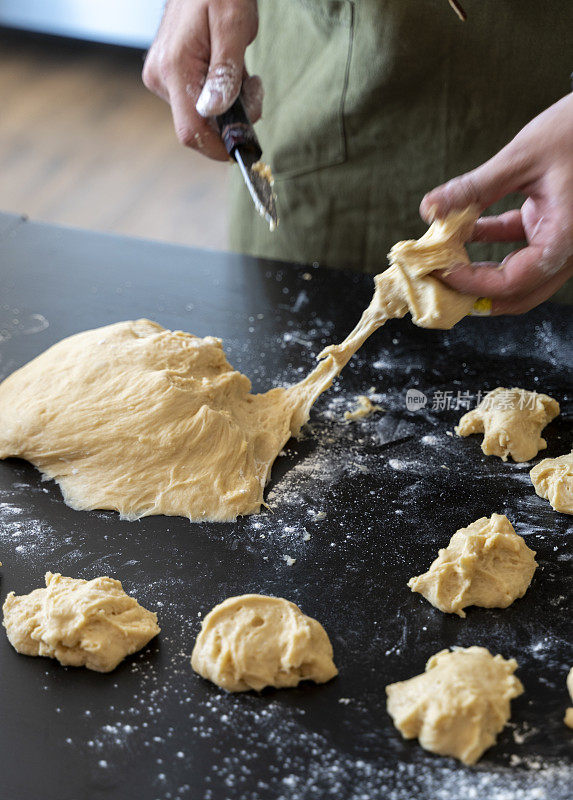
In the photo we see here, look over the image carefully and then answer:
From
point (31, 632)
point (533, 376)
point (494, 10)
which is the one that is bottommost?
point (533, 376)

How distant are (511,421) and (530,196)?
1.53ft

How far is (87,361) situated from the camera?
1.82 metres

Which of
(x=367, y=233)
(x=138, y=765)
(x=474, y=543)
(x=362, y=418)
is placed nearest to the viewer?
(x=138, y=765)

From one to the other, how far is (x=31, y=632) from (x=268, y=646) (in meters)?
0.38

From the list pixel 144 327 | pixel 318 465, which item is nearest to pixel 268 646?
pixel 318 465

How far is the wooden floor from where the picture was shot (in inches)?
175

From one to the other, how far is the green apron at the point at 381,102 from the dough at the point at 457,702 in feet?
4.02

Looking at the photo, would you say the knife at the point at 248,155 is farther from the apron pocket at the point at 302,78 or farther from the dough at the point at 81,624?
the dough at the point at 81,624

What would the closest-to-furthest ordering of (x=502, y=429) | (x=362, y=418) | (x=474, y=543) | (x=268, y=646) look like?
1. (x=268, y=646)
2. (x=474, y=543)
3. (x=502, y=429)
4. (x=362, y=418)

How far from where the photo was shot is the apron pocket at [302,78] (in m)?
2.13

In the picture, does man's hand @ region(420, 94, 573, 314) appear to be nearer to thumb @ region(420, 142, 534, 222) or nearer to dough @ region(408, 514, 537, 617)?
thumb @ region(420, 142, 534, 222)

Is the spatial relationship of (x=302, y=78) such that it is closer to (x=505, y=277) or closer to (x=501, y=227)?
(x=501, y=227)

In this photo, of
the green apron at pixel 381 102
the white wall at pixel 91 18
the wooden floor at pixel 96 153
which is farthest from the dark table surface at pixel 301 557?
the white wall at pixel 91 18

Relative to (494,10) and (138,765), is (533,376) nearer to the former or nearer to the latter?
(494,10)
